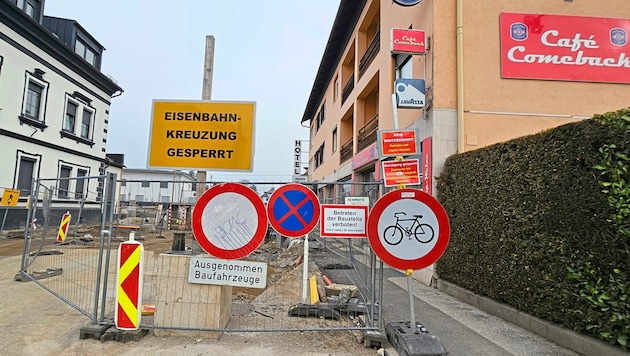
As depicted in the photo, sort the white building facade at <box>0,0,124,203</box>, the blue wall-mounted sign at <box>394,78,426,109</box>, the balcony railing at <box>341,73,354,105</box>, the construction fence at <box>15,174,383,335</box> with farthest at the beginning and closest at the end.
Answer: the balcony railing at <box>341,73,354,105</box> < the white building facade at <box>0,0,124,203</box> < the blue wall-mounted sign at <box>394,78,426,109</box> < the construction fence at <box>15,174,383,335</box>

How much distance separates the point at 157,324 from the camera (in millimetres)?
3963

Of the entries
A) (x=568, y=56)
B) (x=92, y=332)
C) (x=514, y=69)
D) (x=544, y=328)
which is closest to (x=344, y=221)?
(x=544, y=328)

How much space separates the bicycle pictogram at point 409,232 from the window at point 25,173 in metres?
18.6

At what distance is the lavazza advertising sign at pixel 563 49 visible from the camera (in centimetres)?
746

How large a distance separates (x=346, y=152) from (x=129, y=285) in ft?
45.5

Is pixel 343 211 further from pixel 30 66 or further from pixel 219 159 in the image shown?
pixel 30 66

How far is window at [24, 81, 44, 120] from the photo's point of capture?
16245 millimetres

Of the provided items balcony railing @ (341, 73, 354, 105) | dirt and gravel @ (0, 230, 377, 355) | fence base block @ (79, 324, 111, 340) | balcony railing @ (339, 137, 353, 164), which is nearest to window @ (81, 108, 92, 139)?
balcony railing @ (341, 73, 354, 105)

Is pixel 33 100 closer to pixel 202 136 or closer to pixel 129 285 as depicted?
pixel 202 136

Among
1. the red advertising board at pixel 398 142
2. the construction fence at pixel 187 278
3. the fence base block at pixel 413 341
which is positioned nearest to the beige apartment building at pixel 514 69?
the construction fence at pixel 187 278

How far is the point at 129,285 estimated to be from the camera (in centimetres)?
371

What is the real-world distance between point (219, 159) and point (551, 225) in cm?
433

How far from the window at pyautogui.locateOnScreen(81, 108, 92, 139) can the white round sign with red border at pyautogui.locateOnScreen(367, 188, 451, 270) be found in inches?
907

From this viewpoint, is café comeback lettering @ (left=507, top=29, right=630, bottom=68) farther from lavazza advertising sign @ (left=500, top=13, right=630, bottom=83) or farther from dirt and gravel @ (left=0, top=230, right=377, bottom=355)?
dirt and gravel @ (left=0, top=230, right=377, bottom=355)
